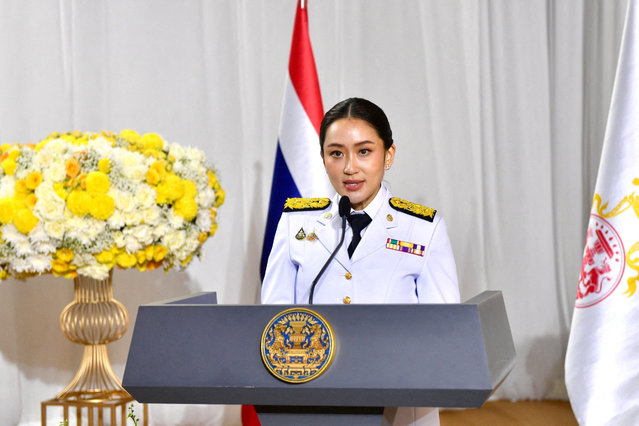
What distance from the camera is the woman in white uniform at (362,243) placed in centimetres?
143

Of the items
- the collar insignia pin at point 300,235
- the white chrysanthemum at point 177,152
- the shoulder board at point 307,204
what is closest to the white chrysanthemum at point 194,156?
the white chrysanthemum at point 177,152

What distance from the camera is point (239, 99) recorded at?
3.73 m

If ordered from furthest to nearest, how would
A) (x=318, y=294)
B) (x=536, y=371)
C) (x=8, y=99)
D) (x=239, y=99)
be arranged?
(x=536, y=371) → (x=239, y=99) → (x=8, y=99) → (x=318, y=294)

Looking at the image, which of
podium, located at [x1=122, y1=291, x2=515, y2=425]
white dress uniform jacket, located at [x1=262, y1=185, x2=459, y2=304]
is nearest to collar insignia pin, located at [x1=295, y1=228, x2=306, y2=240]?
white dress uniform jacket, located at [x1=262, y1=185, x2=459, y2=304]

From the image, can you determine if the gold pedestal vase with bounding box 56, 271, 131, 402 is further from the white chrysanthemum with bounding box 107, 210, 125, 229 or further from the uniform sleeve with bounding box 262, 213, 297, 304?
the uniform sleeve with bounding box 262, 213, 297, 304

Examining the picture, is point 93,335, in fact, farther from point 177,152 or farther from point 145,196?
point 177,152

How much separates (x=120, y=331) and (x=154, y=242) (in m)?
0.45

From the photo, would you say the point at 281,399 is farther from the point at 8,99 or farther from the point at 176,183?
the point at 8,99

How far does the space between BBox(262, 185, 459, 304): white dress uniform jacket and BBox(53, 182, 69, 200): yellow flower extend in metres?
0.97

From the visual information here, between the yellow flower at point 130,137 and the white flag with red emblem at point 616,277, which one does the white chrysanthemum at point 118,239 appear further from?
the white flag with red emblem at point 616,277

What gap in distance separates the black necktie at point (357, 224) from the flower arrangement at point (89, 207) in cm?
101

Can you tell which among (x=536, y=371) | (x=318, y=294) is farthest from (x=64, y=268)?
(x=536, y=371)

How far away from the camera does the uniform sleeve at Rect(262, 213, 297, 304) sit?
149 centimetres

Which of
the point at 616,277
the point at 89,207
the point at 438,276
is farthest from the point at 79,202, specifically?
the point at 616,277
